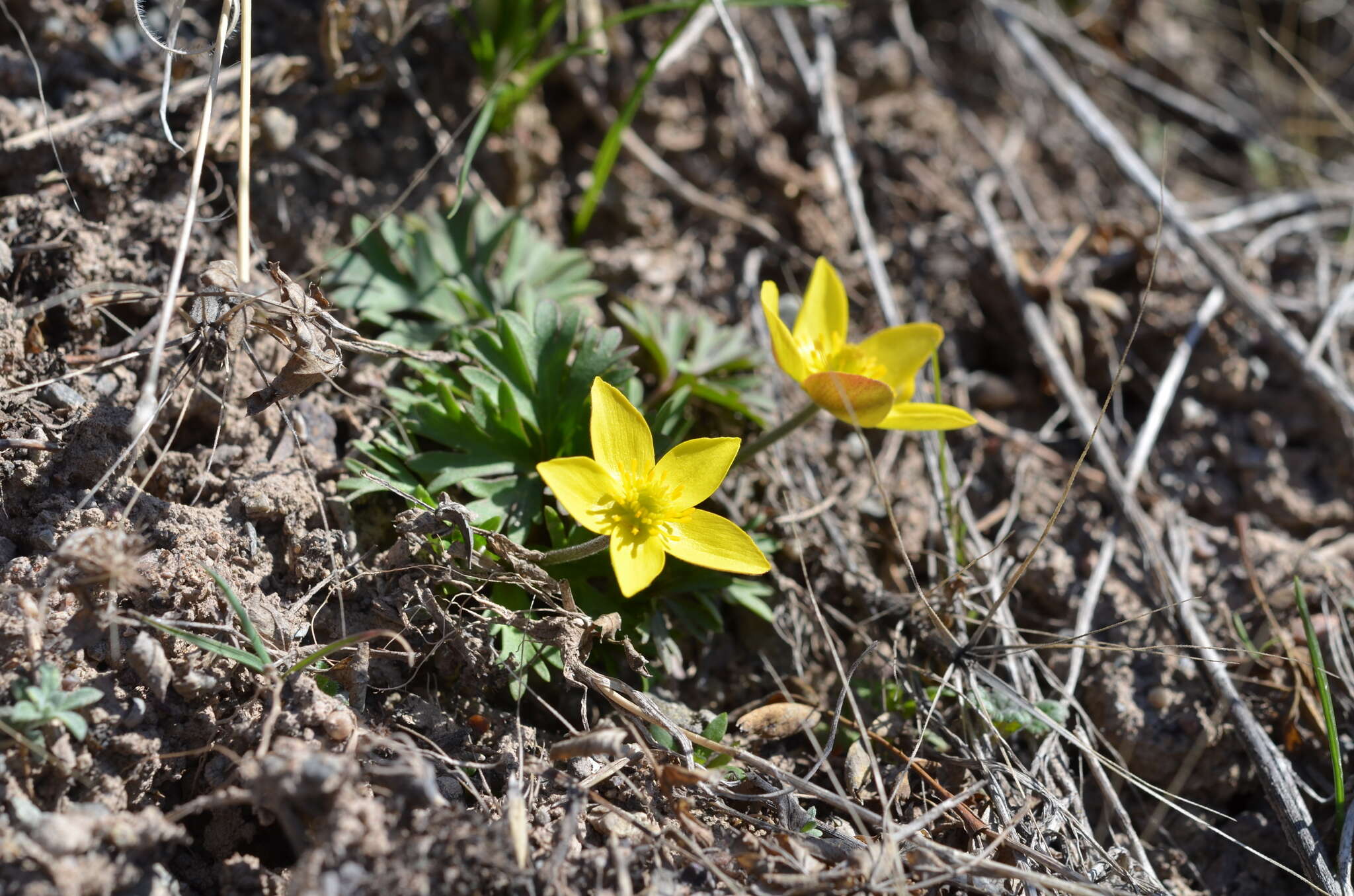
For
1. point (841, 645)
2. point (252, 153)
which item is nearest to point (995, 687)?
point (841, 645)

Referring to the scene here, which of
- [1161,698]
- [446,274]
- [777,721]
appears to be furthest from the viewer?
[446,274]

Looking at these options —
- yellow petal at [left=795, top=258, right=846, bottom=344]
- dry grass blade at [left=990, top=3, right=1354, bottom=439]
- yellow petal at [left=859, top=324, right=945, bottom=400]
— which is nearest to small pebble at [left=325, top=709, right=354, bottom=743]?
yellow petal at [left=795, top=258, right=846, bottom=344]

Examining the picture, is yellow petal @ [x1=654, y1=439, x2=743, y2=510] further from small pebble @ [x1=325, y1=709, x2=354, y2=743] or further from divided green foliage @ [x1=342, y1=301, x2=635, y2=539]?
small pebble @ [x1=325, y1=709, x2=354, y2=743]

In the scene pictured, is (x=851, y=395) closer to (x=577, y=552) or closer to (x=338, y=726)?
(x=577, y=552)

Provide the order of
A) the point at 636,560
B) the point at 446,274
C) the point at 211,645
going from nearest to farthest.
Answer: the point at 211,645
the point at 636,560
the point at 446,274

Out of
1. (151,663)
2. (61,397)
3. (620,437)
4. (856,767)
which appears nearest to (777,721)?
(856,767)
